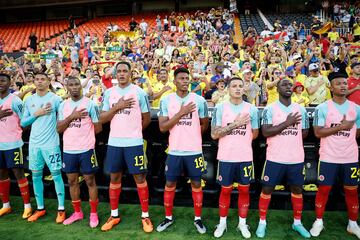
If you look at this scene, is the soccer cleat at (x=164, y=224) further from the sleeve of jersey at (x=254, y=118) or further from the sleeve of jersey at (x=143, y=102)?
the sleeve of jersey at (x=254, y=118)

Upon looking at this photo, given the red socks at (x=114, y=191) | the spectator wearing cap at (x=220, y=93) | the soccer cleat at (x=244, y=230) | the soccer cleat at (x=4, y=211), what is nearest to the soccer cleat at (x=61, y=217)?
the red socks at (x=114, y=191)

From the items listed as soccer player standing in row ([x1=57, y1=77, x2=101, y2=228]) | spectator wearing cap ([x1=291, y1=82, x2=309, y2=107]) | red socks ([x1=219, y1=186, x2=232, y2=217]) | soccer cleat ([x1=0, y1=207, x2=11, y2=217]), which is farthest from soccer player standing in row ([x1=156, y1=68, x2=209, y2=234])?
spectator wearing cap ([x1=291, y1=82, x2=309, y2=107])

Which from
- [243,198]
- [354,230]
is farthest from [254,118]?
[354,230]

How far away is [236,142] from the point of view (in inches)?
155

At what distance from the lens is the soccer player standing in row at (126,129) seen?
13.6ft

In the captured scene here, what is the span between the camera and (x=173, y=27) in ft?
55.9

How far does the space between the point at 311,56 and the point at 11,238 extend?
7129mm

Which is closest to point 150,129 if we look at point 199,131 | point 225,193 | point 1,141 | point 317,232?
point 199,131

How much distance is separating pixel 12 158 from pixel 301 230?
3658 mm

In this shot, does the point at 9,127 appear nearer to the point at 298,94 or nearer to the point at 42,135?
the point at 42,135

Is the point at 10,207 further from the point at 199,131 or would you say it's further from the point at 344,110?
the point at 344,110

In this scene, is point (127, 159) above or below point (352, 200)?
above

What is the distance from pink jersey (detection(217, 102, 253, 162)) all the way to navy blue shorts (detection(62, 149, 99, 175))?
1561 millimetres

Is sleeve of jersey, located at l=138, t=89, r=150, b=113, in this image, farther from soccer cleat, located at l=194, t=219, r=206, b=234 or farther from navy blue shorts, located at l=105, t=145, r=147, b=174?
soccer cleat, located at l=194, t=219, r=206, b=234
